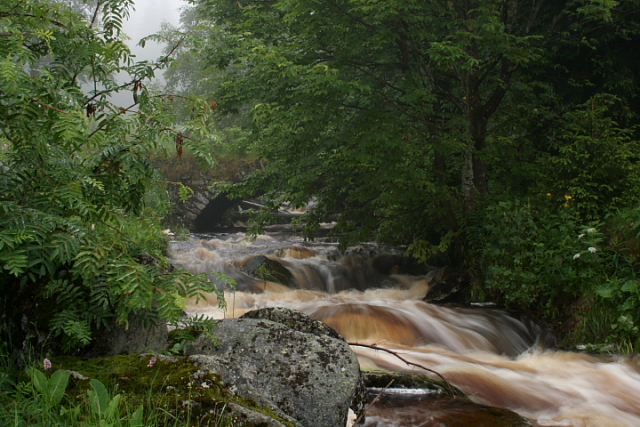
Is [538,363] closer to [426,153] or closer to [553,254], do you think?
[553,254]

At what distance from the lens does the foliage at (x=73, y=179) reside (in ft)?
7.63

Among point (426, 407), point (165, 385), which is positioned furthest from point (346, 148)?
point (165, 385)

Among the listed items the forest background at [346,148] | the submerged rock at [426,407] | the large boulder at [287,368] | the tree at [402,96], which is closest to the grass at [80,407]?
the forest background at [346,148]

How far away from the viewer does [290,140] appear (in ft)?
30.7

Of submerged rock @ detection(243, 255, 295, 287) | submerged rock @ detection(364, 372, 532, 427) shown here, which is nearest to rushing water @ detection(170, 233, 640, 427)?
submerged rock @ detection(364, 372, 532, 427)

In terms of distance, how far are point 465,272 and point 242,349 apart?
6572mm

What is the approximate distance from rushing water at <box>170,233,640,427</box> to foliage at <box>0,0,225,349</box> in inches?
28.6

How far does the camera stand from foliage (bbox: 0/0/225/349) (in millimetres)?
2324

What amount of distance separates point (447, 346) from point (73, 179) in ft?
18.2

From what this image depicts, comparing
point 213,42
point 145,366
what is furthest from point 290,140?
point 145,366

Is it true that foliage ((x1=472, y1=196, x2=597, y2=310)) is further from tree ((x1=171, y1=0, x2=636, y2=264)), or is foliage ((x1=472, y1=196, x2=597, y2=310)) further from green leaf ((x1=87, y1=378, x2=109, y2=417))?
green leaf ((x1=87, y1=378, x2=109, y2=417))

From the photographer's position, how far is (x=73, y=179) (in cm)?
263

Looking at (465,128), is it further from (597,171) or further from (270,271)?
(270,271)

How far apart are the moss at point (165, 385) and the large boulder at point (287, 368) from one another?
0.17m
